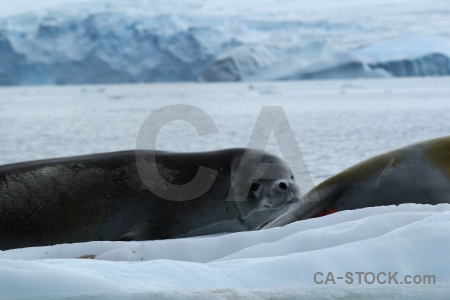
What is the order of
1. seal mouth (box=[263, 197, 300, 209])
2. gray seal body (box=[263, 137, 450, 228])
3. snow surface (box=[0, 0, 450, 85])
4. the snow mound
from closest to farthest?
the snow mound
gray seal body (box=[263, 137, 450, 228])
seal mouth (box=[263, 197, 300, 209])
snow surface (box=[0, 0, 450, 85])

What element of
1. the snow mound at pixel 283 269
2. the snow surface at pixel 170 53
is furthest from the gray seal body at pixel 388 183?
the snow surface at pixel 170 53

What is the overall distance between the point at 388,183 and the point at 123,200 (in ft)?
4.34

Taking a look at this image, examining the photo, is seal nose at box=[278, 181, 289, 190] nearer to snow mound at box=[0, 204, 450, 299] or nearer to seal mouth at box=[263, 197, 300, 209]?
seal mouth at box=[263, 197, 300, 209]

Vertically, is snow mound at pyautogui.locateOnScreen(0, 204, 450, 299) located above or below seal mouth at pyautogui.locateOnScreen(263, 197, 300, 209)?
below

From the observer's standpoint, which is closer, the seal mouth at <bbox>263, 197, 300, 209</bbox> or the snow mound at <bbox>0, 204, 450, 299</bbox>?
the snow mound at <bbox>0, 204, 450, 299</bbox>

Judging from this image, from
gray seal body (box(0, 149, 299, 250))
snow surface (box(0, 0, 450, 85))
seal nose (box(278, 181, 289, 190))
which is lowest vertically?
gray seal body (box(0, 149, 299, 250))

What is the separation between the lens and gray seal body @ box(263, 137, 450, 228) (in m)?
3.73

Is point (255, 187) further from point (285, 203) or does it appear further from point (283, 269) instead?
point (283, 269)

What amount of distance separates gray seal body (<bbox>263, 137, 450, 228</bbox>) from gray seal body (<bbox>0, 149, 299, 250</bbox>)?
0.22 m

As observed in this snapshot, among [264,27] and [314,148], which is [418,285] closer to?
[314,148]

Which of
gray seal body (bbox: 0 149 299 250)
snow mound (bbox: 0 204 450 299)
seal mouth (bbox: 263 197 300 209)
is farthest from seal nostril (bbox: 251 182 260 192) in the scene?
A: snow mound (bbox: 0 204 450 299)

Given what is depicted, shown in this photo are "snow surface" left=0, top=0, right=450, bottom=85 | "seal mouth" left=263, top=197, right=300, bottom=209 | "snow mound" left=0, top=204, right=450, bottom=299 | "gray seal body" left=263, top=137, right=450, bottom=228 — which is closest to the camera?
"snow mound" left=0, top=204, right=450, bottom=299

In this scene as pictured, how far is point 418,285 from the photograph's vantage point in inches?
85.4

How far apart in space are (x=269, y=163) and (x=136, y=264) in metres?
1.89
